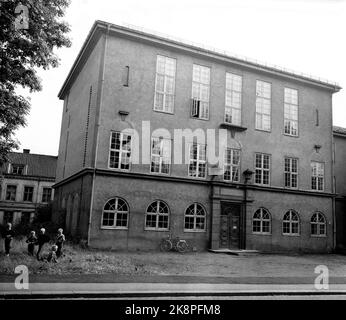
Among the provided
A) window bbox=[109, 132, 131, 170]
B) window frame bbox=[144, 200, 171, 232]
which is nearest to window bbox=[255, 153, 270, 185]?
window frame bbox=[144, 200, 171, 232]

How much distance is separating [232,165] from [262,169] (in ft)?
8.40

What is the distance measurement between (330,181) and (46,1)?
2359 centimetres

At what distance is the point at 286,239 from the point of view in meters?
25.0

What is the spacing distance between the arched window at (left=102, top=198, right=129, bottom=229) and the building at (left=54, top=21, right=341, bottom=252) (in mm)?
57

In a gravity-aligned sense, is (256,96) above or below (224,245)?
above

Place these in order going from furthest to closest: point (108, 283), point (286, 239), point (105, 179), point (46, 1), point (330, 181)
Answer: point (330, 181) → point (286, 239) → point (105, 179) → point (46, 1) → point (108, 283)

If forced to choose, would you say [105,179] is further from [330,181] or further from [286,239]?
[330,181]

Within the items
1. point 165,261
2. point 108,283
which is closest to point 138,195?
point 165,261

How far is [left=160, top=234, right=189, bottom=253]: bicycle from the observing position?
20719 millimetres

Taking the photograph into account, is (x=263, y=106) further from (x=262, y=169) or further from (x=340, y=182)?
(x=340, y=182)

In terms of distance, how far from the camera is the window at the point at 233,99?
24562 millimetres

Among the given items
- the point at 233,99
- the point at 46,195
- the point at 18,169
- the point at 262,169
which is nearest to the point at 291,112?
the point at 233,99

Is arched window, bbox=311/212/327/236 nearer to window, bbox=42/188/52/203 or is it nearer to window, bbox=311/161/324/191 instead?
window, bbox=311/161/324/191

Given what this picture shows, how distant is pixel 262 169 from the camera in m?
25.1
